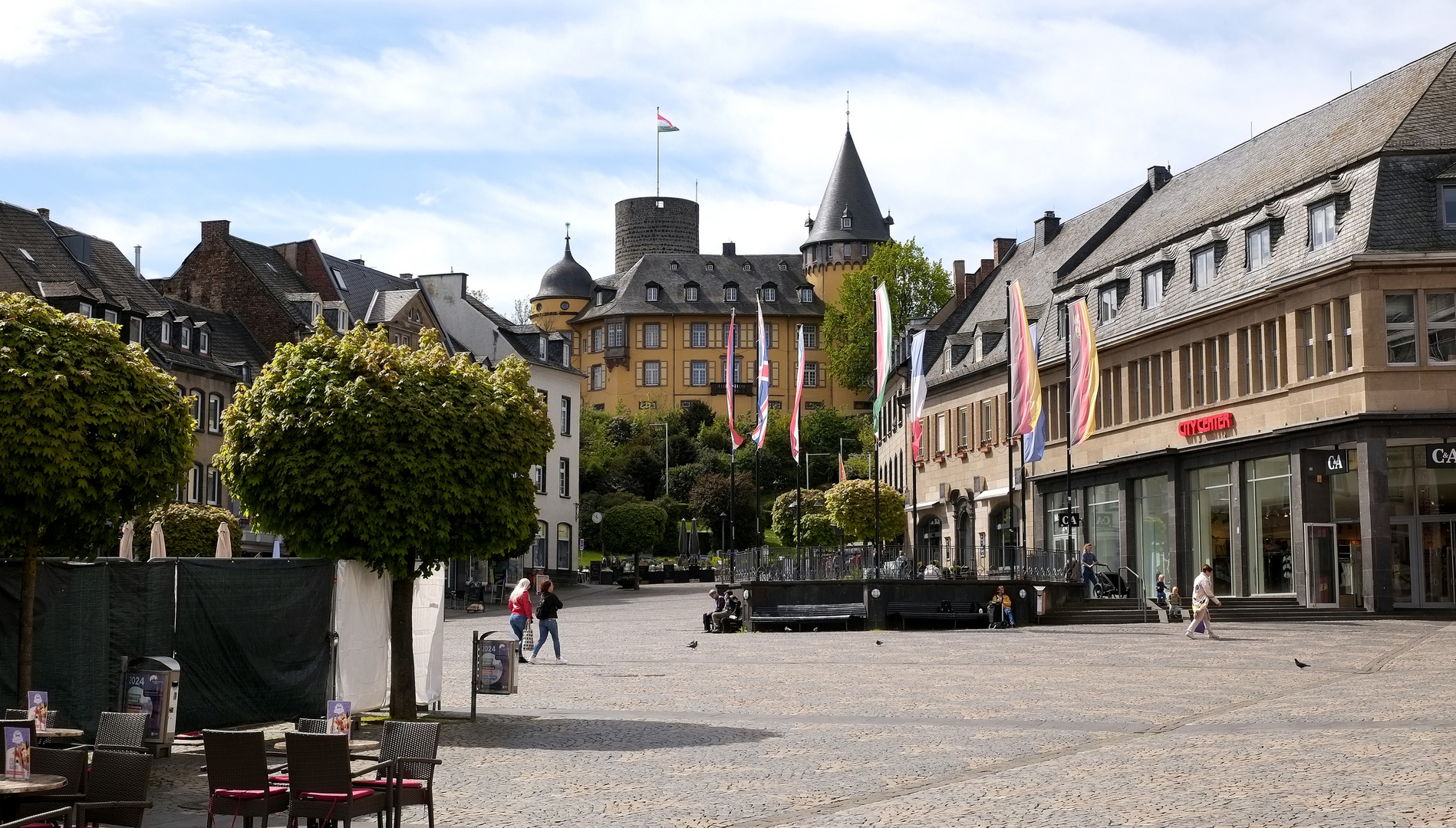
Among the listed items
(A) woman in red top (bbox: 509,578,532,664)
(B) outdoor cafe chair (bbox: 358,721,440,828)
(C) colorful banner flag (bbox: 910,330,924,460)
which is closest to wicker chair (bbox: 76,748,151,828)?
(B) outdoor cafe chair (bbox: 358,721,440,828)

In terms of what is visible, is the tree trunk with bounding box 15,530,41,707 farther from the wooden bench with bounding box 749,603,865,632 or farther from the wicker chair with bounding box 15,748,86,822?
the wooden bench with bounding box 749,603,865,632

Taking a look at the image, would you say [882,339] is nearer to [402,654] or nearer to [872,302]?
[402,654]

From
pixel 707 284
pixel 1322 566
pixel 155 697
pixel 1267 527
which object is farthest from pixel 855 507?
pixel 707 284

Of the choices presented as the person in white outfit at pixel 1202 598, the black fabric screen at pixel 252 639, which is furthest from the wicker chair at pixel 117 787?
the person in white outfit at pixel 1202 598

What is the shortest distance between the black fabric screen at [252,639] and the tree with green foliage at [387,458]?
2.34 feet

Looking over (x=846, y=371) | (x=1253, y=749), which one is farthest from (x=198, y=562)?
(x=846, y=371)

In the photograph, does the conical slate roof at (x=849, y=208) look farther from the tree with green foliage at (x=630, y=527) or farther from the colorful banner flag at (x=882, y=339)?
the colorful banner flag at (x=882, y=339)

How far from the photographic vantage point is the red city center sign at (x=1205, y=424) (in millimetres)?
47000

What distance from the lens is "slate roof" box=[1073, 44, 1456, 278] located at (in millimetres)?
44656

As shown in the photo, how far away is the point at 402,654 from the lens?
20.1 meters

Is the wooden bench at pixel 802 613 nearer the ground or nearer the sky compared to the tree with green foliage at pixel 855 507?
nearer the ground

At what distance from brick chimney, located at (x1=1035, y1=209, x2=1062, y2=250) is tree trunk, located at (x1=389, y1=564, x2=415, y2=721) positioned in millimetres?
53080

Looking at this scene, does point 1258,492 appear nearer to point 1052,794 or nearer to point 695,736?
point 695,736

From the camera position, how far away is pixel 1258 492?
150 feet
